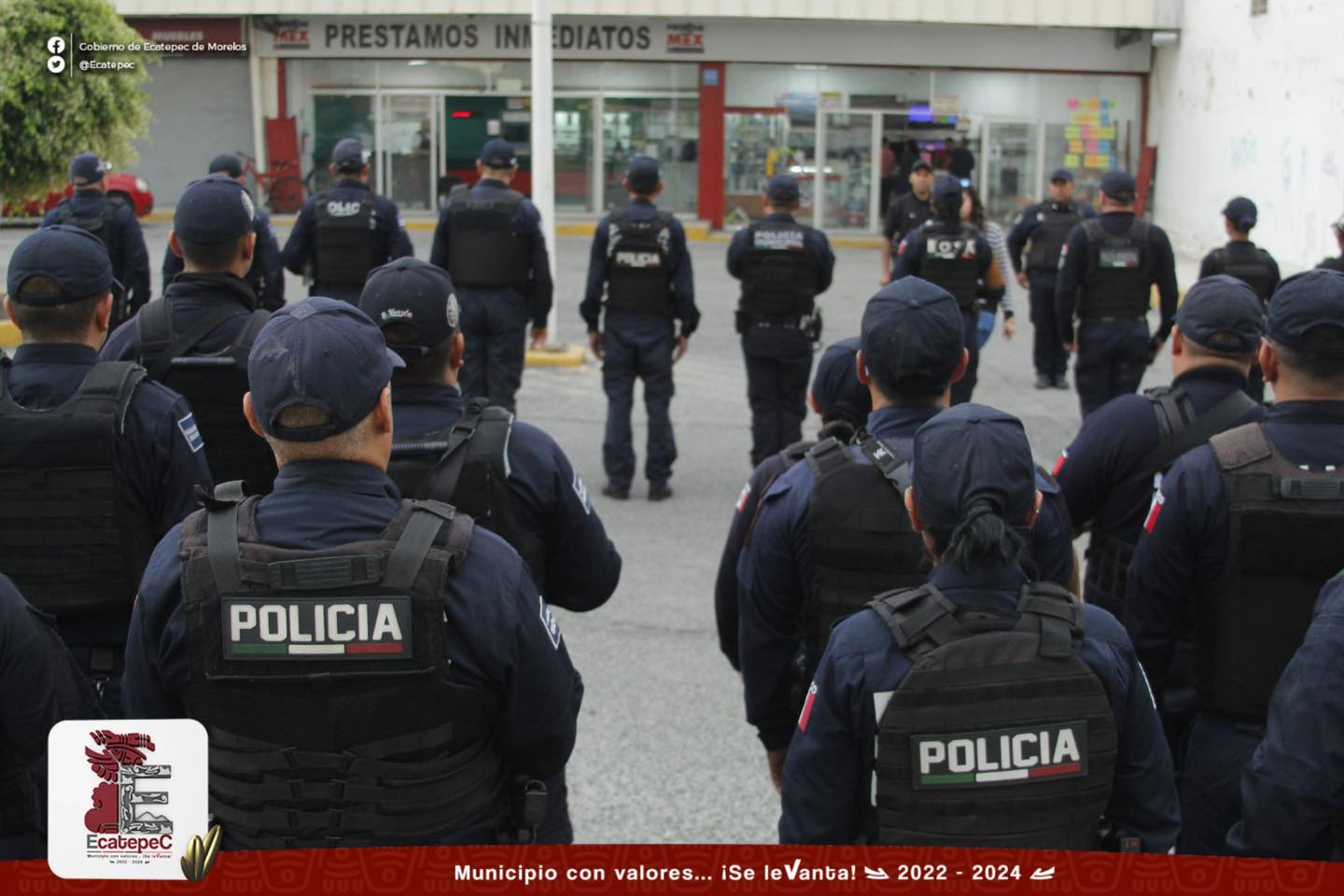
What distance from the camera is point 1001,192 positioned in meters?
25.8

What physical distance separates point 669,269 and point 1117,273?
113 inches

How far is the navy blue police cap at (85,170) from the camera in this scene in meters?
9.16

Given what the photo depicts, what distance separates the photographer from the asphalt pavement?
196 inches

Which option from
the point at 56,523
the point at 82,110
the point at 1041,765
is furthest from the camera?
the point at 82,110

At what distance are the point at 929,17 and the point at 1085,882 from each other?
2254 cm

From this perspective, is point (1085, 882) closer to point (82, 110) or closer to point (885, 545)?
point (885, 545)

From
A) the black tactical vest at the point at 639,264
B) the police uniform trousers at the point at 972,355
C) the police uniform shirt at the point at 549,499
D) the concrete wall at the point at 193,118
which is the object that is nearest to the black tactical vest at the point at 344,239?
the black tactical vest at the point at 639,264

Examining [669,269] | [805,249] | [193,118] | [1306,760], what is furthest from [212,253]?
Result: [193,118]

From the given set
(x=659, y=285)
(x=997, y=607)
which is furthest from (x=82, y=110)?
(x=997, y=607)

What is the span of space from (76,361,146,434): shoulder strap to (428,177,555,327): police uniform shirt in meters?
5.06

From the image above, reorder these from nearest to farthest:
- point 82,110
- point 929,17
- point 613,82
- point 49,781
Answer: point 49,781, point 82,110, point 929,17, point 613,82

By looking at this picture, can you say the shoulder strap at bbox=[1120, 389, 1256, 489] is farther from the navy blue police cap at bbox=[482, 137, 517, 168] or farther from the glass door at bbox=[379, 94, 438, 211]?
the glass door at bbox=[379, 94, 438, 211]

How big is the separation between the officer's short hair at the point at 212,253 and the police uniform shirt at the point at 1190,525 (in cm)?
315

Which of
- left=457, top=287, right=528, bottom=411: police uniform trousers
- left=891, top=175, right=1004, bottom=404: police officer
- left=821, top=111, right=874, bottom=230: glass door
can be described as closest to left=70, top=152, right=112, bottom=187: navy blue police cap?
left=457, top=287, right=528, bottom=411: police uniform trousers
